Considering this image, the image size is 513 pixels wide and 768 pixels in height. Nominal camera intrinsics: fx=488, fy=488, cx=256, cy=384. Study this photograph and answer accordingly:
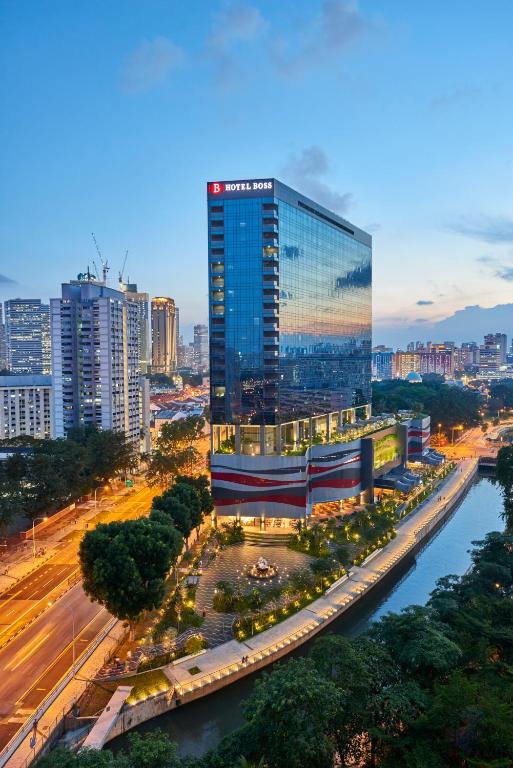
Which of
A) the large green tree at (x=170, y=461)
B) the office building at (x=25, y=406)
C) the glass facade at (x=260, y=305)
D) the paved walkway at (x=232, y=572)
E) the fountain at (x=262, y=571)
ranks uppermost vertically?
the glass facade at (x=260, y=305)

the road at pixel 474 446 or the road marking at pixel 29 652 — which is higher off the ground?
the road at pixel 474 446

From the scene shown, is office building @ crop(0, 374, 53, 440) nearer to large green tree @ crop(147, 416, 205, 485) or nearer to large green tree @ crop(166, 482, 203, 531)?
large green tree @ crop(147, 416, 205, 485)

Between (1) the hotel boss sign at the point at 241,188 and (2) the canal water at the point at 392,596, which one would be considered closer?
(2) the canal water at the point at 392,596

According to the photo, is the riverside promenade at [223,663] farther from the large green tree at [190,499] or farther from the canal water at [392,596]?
the large green tree at [190,499]

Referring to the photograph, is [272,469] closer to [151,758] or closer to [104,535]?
[104,535]

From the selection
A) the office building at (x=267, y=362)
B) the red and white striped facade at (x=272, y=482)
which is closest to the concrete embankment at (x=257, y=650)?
the red and white striped facade at (x=272, y=482)

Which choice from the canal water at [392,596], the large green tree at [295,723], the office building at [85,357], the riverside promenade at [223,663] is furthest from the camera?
the office building at [85,357]

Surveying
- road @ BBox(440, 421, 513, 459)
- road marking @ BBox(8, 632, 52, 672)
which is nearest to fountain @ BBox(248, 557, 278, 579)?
road marking @ BBox(8, 632, 52, 672)
